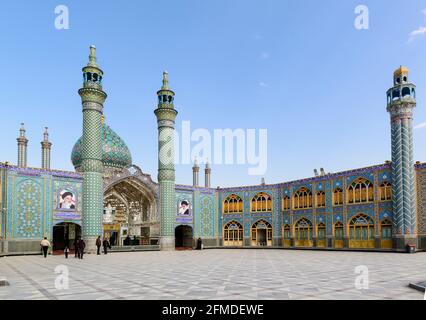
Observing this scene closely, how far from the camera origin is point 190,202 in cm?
3828

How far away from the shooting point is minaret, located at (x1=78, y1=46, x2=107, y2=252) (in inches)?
1178

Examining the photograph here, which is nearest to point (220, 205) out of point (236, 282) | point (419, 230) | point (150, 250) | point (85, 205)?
point (150, 250)

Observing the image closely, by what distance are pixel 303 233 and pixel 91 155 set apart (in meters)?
19.0

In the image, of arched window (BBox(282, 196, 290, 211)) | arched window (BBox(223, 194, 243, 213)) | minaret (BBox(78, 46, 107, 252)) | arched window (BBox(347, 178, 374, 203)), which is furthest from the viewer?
arched window (BBox(223, 194, 243, 213))

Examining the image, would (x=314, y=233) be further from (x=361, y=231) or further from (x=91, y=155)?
Result: (x=91, y=155)

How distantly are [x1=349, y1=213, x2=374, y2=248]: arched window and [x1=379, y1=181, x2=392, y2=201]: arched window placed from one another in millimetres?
1998

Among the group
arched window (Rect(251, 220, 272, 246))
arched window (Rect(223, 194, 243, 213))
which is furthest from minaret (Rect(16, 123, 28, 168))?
arched window (Rect(251, 220, 272, 246))

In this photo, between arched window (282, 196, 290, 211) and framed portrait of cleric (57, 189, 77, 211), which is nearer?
framed portrait of cleric (57, 189, 77, 211)

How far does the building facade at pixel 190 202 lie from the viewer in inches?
1096

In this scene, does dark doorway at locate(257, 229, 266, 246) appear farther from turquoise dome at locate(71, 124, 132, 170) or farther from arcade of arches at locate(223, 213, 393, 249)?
turquoise dome at locate(71, 124, 132, 170)

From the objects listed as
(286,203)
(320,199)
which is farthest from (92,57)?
(320,199)

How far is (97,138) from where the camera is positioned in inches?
1217
